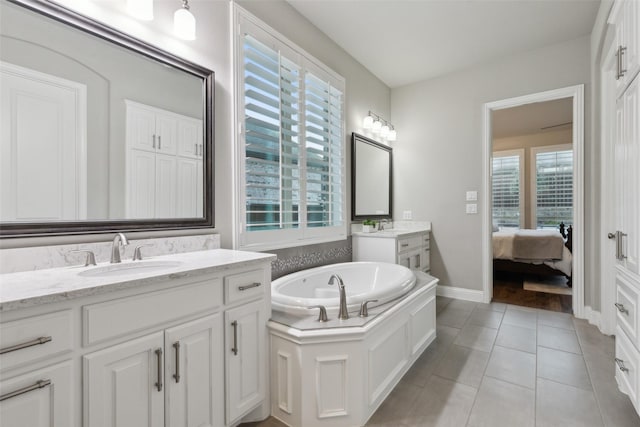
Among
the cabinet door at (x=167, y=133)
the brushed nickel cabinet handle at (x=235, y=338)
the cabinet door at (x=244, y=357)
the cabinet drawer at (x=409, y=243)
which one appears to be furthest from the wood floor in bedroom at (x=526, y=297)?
the cabinet door at (x=167, y=133)

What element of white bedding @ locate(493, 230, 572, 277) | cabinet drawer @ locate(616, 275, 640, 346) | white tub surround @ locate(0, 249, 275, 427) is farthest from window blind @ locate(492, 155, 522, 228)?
white tub surround @ locate(0, 249, 275, 427)

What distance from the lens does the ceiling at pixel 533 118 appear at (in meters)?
4.70

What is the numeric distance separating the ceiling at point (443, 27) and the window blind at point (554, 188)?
13.5 ft

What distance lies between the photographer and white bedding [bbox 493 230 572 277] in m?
4.09

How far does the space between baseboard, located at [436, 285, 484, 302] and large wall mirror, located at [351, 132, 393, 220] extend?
44.0 inches

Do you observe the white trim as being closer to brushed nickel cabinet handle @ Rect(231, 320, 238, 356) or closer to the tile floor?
the tile floor

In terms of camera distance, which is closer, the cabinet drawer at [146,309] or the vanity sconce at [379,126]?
the cabinet drawer at [146,309]

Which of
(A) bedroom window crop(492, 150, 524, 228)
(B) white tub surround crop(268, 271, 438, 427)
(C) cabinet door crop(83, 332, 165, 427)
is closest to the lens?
(C) cabinet door crop(83, 332, 165, 427)

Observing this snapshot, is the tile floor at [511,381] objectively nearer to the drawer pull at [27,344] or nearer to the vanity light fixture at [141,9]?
the drawer pull at [27,344]

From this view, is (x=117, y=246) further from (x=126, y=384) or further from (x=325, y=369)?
(x=325, y=369)

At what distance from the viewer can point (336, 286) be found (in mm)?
2670

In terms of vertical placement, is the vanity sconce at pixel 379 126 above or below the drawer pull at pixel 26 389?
above

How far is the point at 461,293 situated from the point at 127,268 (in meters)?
3.50

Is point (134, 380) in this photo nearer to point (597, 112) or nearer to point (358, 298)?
point (358, 298)
